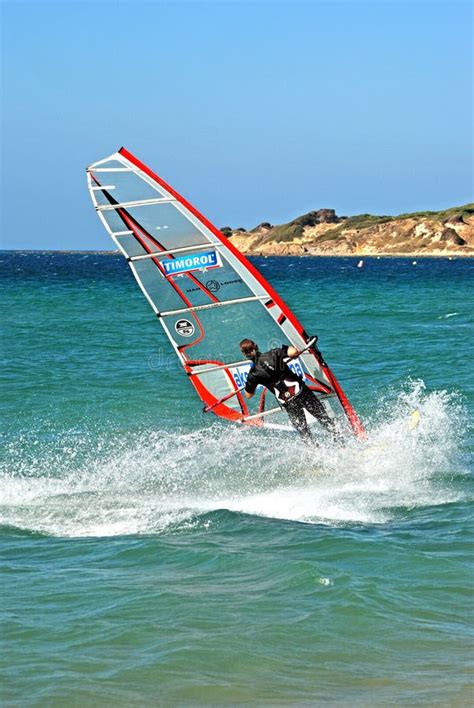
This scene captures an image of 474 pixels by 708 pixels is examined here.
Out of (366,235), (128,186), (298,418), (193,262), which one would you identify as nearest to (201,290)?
(193,262)

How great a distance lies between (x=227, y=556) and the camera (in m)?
5.34

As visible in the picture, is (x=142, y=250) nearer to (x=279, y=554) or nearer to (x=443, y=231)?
(x=279, y=554)

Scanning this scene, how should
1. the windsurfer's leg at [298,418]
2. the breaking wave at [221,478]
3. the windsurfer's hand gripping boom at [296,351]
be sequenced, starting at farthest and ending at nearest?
the windsurfer's leg at [298,418]
the windsurfer's hand gripping boom at [296,351]
the breaking wave at [221,478]

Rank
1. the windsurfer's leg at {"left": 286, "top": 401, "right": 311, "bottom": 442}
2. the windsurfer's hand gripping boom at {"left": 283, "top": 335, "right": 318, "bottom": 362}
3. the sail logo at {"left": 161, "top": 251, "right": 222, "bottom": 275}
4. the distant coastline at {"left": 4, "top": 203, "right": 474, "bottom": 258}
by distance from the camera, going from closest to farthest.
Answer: the windsurfer's hand gripping boom at {"left": 283, "top": 335, "right": 318, "bottom": 362}
the windsurfer's leg at {"left": 286, "top": 401, "right": 311, "bottom": 442}
the sail logo at {"left": 161, "top": 251, "right": 222, "bottom": 275}
the distant coastline at {"left": 4, "top": 203, "right": 474, "bottom": 258}

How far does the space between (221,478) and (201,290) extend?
1463 millimetres

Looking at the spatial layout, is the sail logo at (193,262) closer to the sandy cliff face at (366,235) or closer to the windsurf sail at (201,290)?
the windsurf sail at (201,290)

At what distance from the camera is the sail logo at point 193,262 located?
7.30 m

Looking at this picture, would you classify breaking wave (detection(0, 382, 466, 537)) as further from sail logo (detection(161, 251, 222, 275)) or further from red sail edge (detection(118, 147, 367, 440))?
sail logo (detection(161, 251, 222, 275))

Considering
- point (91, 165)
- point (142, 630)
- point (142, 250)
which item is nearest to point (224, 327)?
point (142, 250)

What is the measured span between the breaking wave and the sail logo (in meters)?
1.59

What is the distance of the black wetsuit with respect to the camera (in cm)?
694

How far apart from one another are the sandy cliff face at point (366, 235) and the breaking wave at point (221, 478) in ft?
240

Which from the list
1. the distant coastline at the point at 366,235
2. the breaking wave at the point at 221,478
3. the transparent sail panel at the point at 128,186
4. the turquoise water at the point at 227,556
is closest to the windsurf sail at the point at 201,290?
the transparent sail panel at the point at 128,186

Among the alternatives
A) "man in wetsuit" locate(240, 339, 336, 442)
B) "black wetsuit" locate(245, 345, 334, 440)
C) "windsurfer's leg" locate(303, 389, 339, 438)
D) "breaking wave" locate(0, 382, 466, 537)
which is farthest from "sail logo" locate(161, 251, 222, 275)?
"breaking wave" locate(0, 382, 466, 537)
